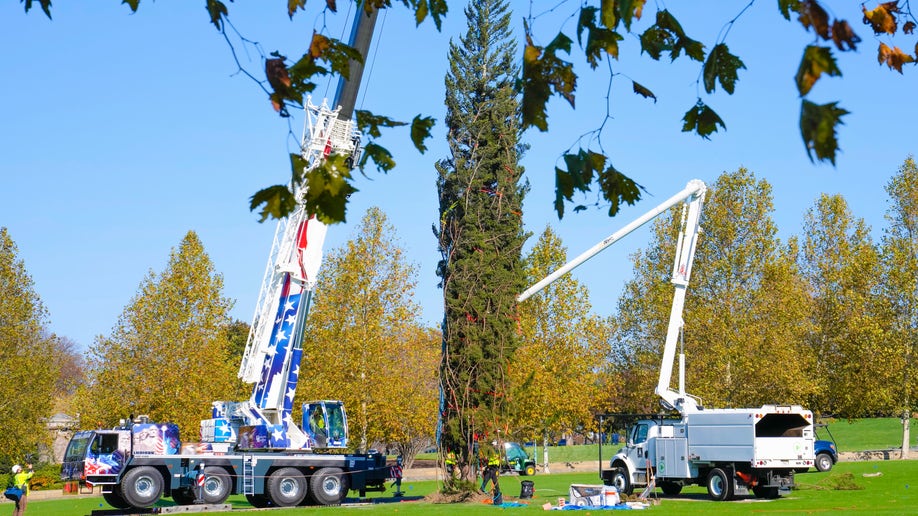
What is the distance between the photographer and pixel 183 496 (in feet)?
98.9

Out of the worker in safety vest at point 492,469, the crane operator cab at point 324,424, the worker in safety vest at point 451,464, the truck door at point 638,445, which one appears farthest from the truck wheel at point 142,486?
the truck door at point 638,445

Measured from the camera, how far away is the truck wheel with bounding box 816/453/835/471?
141ft

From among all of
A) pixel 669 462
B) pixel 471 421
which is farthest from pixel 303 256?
pixel 669 462

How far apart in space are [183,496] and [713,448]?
15.0 meters

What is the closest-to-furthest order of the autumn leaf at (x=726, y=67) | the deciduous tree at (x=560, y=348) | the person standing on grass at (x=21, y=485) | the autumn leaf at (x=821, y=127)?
the autumn leaf at (x=821, y=127)
the autumn leaf at (x=726, y=67)
the person standing on grass at (x=21, y=485)
the deciduous tree at (x=560, y=348)

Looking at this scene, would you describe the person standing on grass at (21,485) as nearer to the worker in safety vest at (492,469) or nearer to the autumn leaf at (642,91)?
the worker in safety vest at (492,469)

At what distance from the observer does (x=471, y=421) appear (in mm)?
28953

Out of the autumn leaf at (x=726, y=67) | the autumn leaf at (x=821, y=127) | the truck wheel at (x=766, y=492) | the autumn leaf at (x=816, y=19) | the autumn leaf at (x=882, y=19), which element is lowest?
the truck wheel at (x=766, y=492)

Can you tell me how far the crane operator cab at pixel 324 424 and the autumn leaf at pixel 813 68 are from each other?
28.0 meters

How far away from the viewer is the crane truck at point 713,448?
2747 cm

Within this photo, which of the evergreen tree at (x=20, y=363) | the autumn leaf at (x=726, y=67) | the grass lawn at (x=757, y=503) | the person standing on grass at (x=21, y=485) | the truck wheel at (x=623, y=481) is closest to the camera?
Result: the autumn leaf at (x=726, y=67)

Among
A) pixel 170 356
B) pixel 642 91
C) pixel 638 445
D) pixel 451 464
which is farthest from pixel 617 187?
pixel 170 356

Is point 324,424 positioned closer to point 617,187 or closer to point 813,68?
point 617,187

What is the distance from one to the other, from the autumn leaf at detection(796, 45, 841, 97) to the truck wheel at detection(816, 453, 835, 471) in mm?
42791
